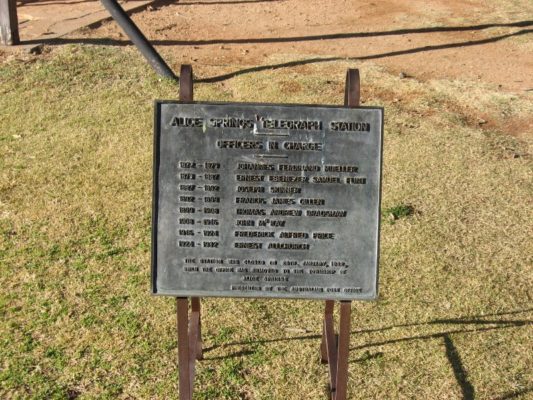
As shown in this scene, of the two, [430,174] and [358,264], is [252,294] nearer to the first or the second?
[358,264]

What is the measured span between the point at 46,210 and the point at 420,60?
5.79 m

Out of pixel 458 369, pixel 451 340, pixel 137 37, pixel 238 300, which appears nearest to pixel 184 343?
pixel 238 300

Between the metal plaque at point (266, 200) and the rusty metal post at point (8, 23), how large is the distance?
6.64m

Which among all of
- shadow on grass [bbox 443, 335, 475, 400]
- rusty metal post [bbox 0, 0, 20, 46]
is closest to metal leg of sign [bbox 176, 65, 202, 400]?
shadow on grass [bbox 443, 335, 475, 400]

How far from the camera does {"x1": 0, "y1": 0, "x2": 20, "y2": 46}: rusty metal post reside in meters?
8.72

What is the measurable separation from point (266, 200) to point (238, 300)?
167 cm

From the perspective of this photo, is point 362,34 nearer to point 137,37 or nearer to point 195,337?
point 137,37

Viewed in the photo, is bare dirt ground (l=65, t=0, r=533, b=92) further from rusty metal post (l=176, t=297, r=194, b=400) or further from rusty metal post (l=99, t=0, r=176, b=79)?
rusty metal post (l=176, t=297, r=194, b=400)

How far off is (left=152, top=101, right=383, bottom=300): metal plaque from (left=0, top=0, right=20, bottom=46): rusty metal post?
6640 millimetres

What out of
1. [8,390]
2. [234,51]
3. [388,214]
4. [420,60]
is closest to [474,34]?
[420,60]

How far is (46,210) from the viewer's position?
5527mm

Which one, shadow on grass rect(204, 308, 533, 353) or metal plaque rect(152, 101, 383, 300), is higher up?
metal plaque rect(152, 101, 383, 300)

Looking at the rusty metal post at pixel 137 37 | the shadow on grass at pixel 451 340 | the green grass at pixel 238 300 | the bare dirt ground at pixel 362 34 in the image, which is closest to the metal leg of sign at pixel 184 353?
the green grass at pixel 238 300

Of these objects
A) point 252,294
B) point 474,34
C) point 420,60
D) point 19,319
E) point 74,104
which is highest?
point 474,34
